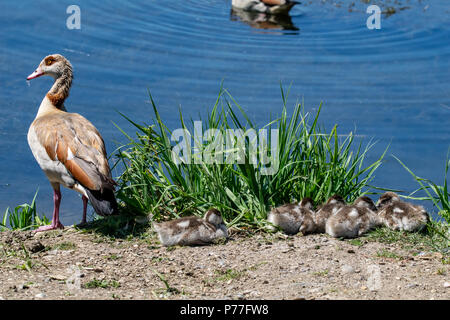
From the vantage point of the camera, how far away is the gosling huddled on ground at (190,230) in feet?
22.7

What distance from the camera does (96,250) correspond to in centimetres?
697

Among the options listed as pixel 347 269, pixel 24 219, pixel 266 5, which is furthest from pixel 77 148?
pixel 266 5

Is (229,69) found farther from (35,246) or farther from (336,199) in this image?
(35,246)

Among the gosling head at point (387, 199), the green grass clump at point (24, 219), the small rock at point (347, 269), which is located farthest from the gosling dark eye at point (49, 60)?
the small rock at point (347, 269)

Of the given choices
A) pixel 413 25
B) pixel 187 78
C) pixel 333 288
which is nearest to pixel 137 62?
pixel 187 78

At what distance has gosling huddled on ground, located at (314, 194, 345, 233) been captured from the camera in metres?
7.18

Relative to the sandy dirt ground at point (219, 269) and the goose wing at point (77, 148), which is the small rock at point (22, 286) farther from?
the goose wing at point (77, 148)

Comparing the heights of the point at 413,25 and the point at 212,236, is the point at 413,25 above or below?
above

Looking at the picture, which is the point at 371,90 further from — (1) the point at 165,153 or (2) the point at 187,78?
(1) the point at 165,153

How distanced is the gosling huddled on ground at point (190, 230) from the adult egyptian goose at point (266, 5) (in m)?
11.5

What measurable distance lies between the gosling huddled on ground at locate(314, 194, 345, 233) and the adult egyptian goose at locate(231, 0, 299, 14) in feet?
36.3

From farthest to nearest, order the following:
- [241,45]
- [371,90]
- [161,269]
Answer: [241,45], [371,90], [161,269]

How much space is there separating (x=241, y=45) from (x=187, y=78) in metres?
2.34

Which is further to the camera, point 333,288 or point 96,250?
point 96,250
